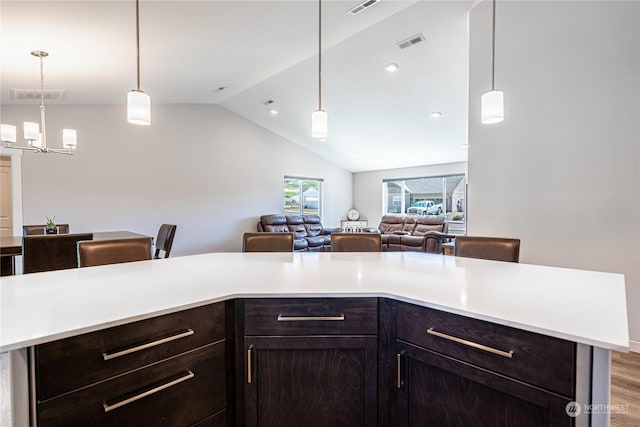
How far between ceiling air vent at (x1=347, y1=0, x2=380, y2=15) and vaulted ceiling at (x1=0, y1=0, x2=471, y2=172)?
0.19ft

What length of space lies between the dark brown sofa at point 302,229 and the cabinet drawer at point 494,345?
5416mm

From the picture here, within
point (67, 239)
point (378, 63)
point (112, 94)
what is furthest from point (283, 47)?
point (67, 239)

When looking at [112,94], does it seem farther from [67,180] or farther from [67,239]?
[67,239]

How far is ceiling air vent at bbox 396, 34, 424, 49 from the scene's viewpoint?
3.61 m

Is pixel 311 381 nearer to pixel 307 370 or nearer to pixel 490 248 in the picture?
pixel 307 370

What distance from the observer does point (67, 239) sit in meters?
2.75

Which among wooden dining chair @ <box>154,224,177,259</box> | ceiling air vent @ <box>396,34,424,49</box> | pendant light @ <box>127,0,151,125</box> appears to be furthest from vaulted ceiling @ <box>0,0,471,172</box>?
wooden dining chair @ <box>154,224,177,259</box>

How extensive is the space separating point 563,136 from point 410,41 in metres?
1.92

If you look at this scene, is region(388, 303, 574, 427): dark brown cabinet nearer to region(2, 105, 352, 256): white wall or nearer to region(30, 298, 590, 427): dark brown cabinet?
region(30, 298, 590, 427): dark brown cabinet

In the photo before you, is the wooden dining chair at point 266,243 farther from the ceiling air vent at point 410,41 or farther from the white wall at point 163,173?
the white wall at point 163,173

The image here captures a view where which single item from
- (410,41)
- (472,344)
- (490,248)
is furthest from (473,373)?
(410,41)

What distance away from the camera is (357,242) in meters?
2.53

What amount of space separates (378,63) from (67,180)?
4912 mm

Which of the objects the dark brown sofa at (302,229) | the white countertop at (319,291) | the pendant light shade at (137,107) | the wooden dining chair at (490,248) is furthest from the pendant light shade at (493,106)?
the dark brown sofa at (302,229)
